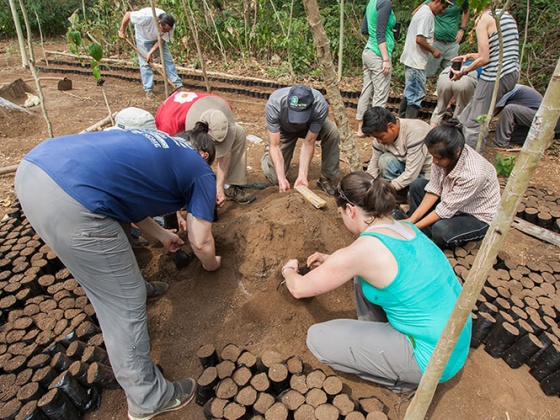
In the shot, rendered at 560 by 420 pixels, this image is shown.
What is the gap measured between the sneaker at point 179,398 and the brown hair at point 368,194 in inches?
57.8

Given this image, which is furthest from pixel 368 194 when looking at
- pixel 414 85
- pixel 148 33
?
pixel 148 33

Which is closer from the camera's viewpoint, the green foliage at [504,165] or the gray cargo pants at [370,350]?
the gray cargo pants at [370,350]

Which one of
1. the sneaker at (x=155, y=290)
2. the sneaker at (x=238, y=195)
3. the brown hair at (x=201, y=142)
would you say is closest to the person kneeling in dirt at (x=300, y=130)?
the sneaker at (x=238, y=195)

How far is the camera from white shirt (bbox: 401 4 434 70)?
482cm

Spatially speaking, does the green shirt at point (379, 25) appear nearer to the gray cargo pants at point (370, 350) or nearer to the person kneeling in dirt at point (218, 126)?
the person kneeling in dirt at point (218, 126)

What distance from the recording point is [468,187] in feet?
9.28

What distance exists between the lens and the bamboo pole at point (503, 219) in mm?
1013

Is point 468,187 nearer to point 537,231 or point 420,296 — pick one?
point 537,231

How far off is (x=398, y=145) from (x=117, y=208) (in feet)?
9.14

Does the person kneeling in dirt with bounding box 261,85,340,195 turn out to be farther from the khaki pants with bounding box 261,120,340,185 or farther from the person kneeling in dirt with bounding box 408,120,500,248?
the person kneeling in dirt with bounding box 408,120,500,248

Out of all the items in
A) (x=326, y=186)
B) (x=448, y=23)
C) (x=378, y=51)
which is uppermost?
(x=448, y=23)

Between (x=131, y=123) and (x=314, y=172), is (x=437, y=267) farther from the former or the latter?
(x=314, y=172)

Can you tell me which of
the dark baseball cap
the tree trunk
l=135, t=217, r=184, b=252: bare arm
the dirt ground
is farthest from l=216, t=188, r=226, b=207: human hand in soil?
the tree trunk

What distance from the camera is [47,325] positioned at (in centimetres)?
247
